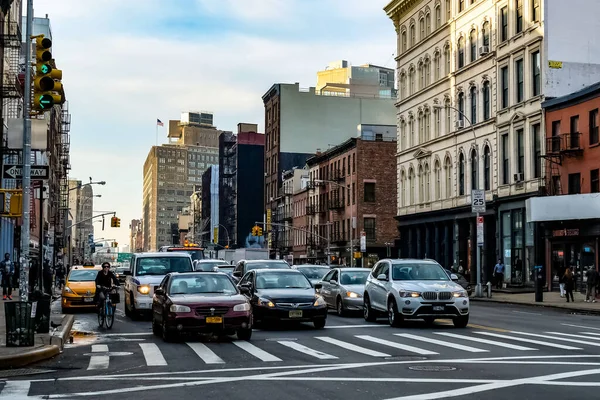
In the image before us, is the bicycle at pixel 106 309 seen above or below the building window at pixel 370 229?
below

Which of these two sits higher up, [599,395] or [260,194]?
[260,194]

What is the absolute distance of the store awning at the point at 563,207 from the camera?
145 ft

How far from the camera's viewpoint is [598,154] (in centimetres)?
4525

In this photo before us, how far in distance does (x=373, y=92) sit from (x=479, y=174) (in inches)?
3056

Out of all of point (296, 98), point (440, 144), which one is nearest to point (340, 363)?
point (440, 144)

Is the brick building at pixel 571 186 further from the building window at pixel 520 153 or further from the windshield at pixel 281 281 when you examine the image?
the windshield at pixel 281 281

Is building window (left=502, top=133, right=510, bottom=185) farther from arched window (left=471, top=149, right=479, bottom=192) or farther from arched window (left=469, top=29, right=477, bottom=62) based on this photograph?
arched window (left=469, top=29, right=477, bottom=62)

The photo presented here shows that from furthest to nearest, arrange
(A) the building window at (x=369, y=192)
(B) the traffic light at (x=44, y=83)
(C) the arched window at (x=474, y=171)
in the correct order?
(A) the building window at (x=369, y=192) → (C) the arched window at (x=474, y=171) → (B) the traffic light at (x=44, y=83)

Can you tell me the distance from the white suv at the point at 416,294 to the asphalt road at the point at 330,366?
47 centimetres

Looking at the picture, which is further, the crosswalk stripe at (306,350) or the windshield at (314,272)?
the windshield at (314,272)

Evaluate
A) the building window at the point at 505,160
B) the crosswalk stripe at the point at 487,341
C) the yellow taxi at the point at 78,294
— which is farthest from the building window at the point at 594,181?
the crosswalk stripe at the point at 487,341

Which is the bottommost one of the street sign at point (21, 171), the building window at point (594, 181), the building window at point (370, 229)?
the street sign at point (21, 171)

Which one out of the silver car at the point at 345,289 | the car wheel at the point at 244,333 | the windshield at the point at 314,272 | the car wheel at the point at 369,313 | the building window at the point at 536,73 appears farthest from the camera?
the building window at the point at 536,73

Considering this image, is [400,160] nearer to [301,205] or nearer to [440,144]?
[440,144]
